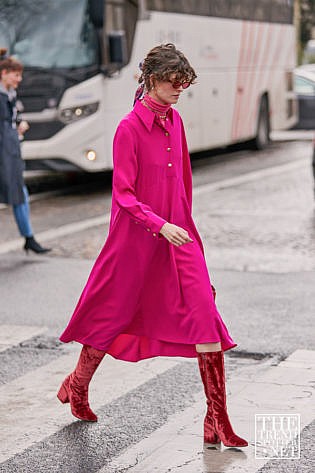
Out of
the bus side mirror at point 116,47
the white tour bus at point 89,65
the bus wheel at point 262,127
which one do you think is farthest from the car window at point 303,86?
the bus side mirror at point 116,47

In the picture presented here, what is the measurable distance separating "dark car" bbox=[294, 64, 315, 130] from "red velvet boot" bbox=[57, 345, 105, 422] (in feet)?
69.3

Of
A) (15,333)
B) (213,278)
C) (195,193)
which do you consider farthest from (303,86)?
(15,333)

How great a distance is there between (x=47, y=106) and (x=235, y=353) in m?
9.02

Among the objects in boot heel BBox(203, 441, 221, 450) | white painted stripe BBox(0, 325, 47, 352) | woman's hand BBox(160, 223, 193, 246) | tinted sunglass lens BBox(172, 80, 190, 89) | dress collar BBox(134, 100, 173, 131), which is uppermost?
→ tinted sunglass lens BBox(172, 80, 190, 89)

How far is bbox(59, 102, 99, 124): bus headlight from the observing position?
15648mm

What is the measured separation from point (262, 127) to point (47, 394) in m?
17.1

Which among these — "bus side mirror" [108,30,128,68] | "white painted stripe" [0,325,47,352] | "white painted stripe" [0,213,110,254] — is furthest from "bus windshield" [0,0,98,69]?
"white painted stripe" [0,325,47,352]

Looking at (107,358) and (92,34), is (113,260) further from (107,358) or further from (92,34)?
(92,34)

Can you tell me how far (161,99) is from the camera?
17.1ft

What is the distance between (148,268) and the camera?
5344 millimetres

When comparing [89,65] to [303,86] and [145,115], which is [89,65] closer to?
[145,115]

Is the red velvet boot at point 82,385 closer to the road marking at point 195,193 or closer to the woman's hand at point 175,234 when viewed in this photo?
the woman's hand at point 175,234

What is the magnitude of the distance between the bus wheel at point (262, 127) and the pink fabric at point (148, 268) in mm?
17402

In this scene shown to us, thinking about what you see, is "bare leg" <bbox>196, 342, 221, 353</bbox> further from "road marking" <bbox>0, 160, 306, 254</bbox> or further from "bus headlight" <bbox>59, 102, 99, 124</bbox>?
"bus headlight" <bbox>59, 102, 99, 124</bbox>
